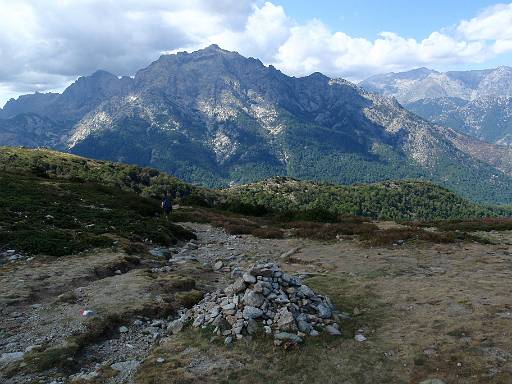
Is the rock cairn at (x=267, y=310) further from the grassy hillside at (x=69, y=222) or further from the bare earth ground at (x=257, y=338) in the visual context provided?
the grassy hillside at (x=69, y=222)

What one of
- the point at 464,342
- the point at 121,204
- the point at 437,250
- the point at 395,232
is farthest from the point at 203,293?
the point at 121,204

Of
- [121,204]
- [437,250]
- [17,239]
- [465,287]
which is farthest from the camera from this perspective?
[121,204]

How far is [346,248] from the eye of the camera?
103 ft

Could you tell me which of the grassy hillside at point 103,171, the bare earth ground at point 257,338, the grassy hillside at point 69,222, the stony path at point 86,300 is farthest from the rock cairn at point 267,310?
the grassy hillside at point 103,171

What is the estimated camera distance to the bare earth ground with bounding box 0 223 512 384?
12.1 metres

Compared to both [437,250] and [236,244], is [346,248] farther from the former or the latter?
[236,244]

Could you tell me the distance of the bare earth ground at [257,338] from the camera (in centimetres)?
1210

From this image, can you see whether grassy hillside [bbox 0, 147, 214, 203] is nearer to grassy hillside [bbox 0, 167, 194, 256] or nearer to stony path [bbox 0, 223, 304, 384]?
grassy hillside [bbox 0, 167, 194, 256]

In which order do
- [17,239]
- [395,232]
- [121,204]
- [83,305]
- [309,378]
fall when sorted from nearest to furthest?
[309,378]
[83,305]
[17,239]
[395,232]
[121,204]

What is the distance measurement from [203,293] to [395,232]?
20553 mm

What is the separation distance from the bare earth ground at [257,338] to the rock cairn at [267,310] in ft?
1.91

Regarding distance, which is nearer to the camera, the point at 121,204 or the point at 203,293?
the point at 203,293

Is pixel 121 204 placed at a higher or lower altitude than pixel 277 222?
higher

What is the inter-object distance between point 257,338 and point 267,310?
1.36 meters
